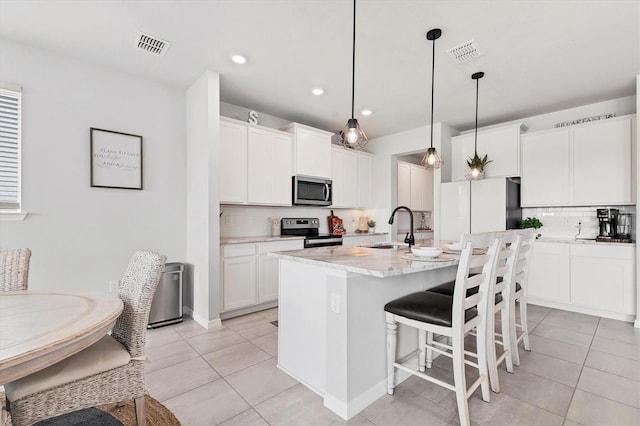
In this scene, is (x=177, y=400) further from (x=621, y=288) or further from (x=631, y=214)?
(x=631, y=214)

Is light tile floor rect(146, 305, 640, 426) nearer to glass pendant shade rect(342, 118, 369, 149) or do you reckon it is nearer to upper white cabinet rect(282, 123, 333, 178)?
glass pendant shade rect(342, 118, 369, 149)

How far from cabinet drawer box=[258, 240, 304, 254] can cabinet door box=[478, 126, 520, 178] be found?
2.98 meters

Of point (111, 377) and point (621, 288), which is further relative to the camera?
point (621, 288)

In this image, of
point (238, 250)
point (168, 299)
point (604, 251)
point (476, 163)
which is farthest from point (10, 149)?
point (604, 251)

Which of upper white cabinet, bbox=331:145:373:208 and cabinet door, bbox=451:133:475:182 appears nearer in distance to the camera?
cabinet door, bbox=451:133:475:182

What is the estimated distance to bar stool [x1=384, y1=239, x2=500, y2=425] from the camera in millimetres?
1649

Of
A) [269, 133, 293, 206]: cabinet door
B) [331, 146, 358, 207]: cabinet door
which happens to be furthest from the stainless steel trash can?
[331, 146, 358, 207]: cabinet door

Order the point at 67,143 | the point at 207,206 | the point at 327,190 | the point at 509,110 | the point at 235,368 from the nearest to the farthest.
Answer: the point at 235,368 < the point at 67,143 < the point at 207,206 < the point at 509,110 < the point at 327,190

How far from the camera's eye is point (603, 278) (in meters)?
3.54

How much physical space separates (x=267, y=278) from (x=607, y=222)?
418 centimetres

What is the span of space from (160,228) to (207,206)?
72 centimetres

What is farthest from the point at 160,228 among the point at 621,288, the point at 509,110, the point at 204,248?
the point at 621,288

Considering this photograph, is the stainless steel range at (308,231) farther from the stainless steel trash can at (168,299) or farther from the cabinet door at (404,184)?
the cabinet door at (404,184)

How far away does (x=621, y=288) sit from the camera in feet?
11.2
